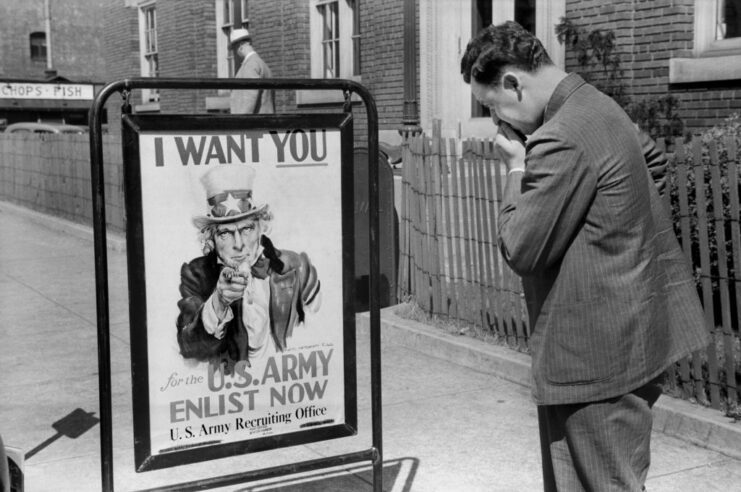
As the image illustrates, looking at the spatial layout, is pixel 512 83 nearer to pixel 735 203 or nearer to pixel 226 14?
pixel 735 203

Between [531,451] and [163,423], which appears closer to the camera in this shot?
[163,423]

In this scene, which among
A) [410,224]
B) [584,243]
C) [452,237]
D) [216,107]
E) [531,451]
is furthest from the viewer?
[216,107]

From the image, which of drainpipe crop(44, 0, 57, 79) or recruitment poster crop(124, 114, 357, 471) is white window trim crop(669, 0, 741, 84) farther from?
drainpipe crop(44, 0, 57, 79)

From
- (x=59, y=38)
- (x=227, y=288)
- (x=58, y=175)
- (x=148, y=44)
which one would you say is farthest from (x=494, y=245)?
(x=59, y=38)

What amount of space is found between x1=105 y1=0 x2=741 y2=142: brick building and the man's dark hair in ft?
21.8

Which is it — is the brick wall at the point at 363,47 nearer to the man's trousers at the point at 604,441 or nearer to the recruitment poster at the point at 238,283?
the recruitment poster at the point at 238,283

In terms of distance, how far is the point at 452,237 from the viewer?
6996 millimetres

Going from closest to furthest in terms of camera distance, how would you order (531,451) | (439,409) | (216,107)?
(531,451) < (439,409) < (216,107)

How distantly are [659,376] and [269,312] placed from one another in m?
1.52

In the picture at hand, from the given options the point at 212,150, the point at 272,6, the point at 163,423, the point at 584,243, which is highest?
the point at 272,6

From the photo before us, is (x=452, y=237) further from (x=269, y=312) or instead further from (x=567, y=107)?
(x=567, y=107)

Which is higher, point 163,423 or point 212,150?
point 212,150

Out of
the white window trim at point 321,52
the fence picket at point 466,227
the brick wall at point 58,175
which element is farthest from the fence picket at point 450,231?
the white window trim at point 321,52

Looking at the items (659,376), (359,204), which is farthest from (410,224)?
(659,376)
